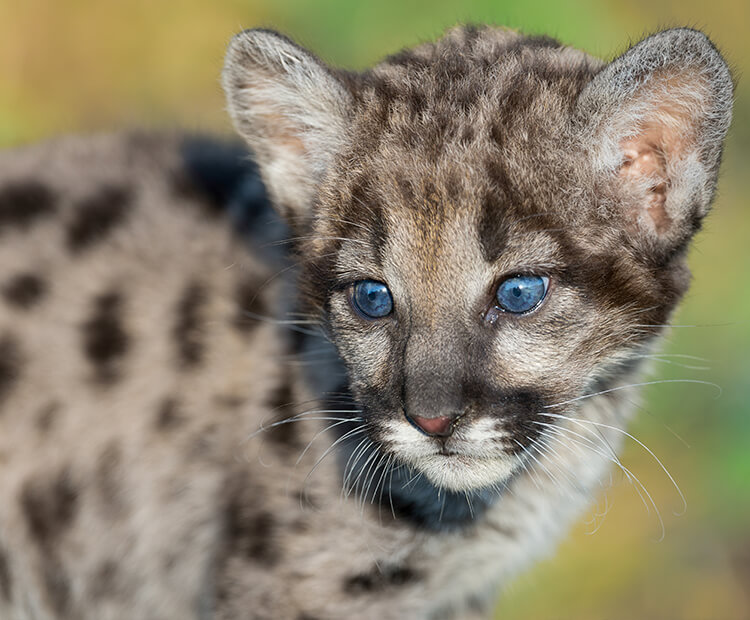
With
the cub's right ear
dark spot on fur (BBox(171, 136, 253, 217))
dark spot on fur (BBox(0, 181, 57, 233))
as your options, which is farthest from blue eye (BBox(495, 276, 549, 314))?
dark spot on fur (BBox(0, 181, 57, 233))

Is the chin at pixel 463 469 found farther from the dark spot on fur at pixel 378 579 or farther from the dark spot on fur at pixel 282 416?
the dark spot on fur at pixel 282 416

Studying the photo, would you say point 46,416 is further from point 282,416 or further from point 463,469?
point 463,469

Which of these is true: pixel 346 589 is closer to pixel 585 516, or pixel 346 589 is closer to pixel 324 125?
pixel 585 516

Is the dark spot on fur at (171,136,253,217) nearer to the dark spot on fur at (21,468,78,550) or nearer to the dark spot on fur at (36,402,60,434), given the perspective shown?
the dark spot on fur at (36,402,60,434)

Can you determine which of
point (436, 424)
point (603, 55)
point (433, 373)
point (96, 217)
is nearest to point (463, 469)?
point (436, 424)

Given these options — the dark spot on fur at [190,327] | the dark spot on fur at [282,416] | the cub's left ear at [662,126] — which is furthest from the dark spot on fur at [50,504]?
the cub's left ear at [662,126]
